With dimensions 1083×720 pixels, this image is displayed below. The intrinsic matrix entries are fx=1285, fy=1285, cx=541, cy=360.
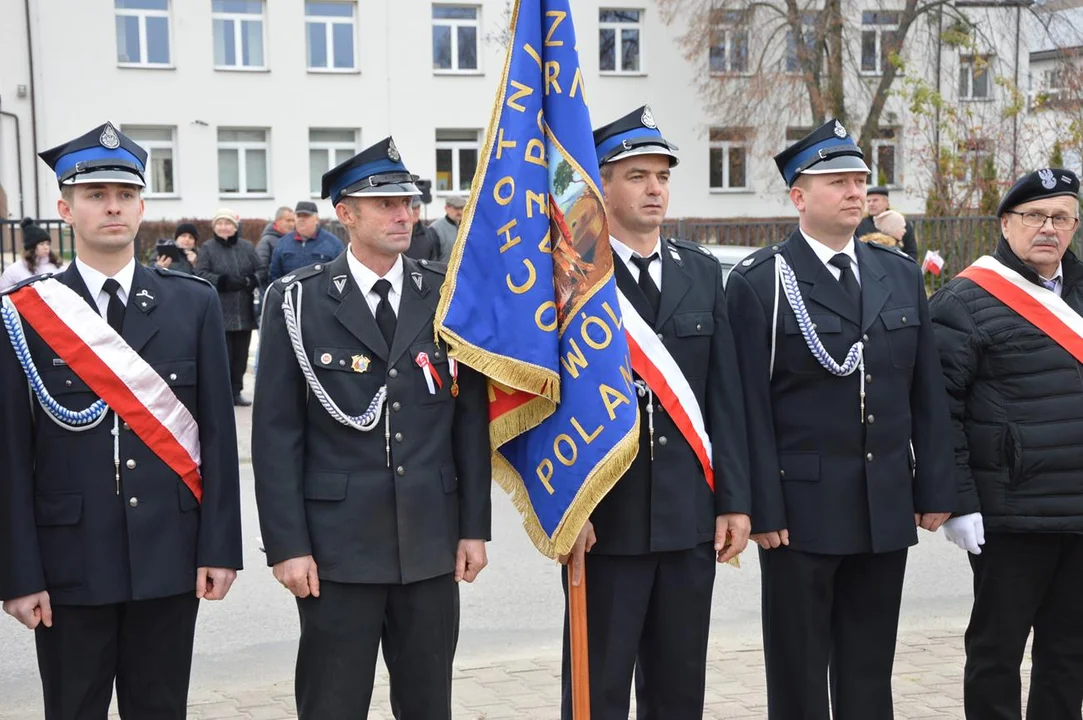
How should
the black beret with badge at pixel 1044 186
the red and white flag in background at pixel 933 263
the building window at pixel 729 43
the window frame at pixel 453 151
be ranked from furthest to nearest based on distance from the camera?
1. the window frame at pixel 453 151
2. the building window at pixel 729 43
3. the red and white flag in background at pixel 933 263
4. the black beret with badge at pixel 1044 186

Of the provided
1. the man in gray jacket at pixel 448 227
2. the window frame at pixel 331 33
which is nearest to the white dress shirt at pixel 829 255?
the man in gray jacket at pixel 448 227

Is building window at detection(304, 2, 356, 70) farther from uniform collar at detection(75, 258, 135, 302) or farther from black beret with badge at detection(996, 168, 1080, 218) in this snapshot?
uniform collar at detection(75, 258, 135, 302)

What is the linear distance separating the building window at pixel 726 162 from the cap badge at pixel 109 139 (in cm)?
3084

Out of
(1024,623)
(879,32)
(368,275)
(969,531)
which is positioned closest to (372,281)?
(368,275)

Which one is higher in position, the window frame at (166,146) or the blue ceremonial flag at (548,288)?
the window frame at (166,146)

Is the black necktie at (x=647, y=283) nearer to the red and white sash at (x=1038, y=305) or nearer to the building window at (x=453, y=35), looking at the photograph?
the red and white sash at (x=1038, y=305)

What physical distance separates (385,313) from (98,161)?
97 cm

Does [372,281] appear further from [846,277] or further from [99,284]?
[846,277]

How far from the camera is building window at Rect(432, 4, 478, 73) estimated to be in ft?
105

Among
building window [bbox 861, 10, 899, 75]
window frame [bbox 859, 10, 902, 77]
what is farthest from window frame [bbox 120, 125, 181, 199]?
building window [bbox 861, 10, 899, 75]

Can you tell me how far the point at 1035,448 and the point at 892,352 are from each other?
62cm

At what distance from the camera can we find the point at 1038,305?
4.56 meters

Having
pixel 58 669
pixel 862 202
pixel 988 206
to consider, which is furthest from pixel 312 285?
pixel 988 206

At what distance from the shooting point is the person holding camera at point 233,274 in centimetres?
1305
